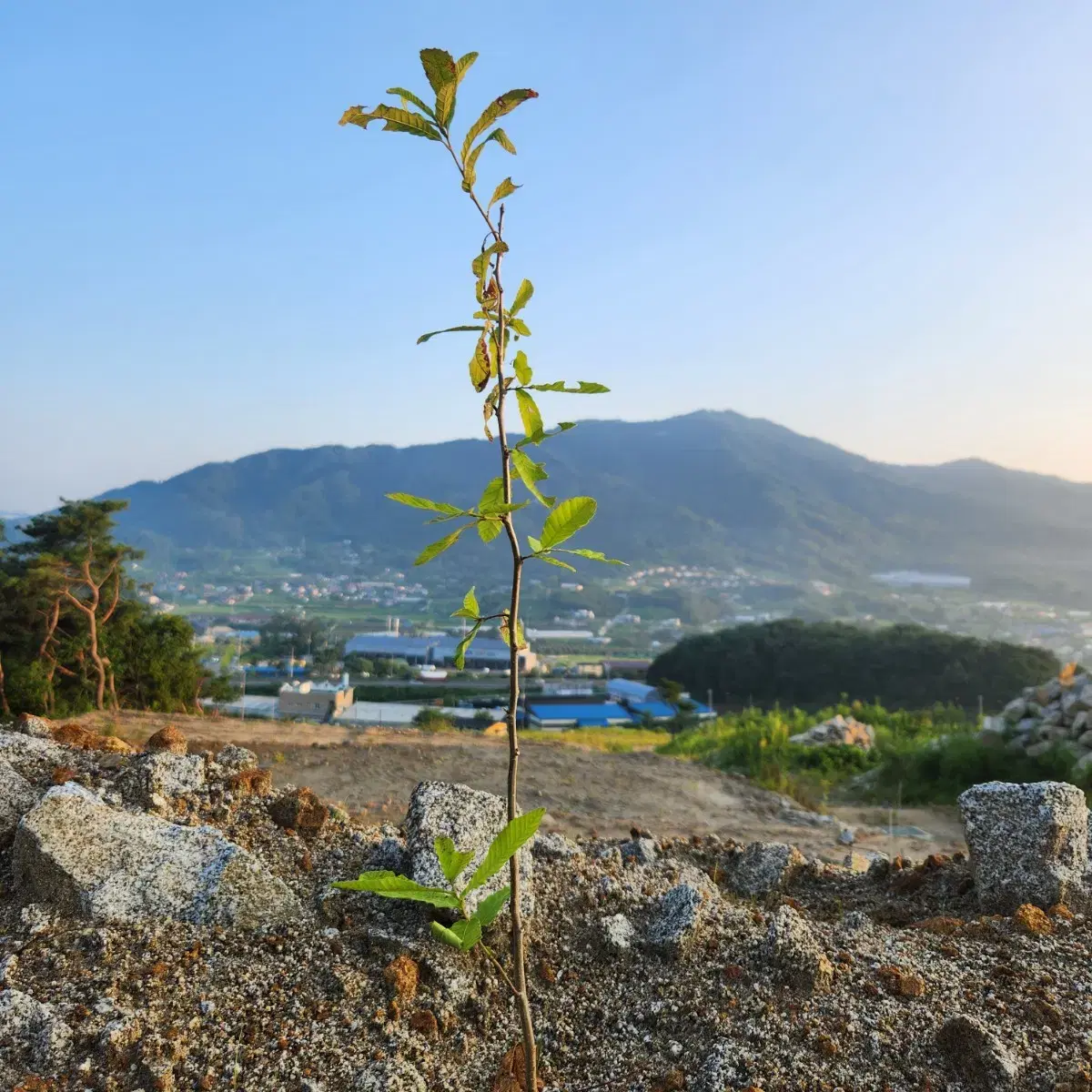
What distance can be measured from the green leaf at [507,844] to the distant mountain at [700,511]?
118368 mm

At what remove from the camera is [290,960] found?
2.61 metres

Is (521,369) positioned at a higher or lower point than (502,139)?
lower

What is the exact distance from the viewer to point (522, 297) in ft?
5.74

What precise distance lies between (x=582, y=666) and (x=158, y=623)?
53845 mm

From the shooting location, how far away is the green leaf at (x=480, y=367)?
1619 millimetres

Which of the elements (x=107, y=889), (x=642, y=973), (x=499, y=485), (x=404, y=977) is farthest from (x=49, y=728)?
(x=499, y=485)

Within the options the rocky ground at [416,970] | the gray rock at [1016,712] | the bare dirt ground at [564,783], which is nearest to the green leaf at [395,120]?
the rocky ground at [416,970]

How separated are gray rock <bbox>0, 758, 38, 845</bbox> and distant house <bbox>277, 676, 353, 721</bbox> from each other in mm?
22540

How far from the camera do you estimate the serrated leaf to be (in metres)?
1.64

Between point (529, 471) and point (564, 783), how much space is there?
9356 mm

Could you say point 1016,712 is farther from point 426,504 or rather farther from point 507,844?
point 426,504

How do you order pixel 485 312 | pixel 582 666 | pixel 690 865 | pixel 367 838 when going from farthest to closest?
pixel 582 666 → pixel 690 865 → pixel 367 838 → pixel 485 312

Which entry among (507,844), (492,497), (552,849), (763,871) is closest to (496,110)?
(492,497)

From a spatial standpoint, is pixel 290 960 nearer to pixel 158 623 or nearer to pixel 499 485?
pixel 499 485
